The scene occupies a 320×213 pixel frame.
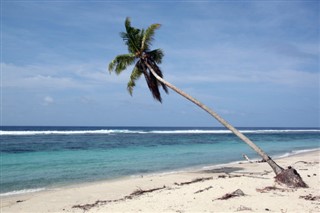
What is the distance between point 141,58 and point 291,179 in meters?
8.12

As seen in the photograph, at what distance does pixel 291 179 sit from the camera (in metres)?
10.8

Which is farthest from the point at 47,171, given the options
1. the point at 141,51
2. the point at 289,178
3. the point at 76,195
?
the point at 289,178

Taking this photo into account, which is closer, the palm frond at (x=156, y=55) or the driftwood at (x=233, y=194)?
the driftwood at (x=233, y=194)

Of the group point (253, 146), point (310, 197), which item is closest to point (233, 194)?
point (310, 197)

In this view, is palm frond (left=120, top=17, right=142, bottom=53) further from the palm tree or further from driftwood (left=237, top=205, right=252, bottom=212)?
driftwood (left=237, top=205, right=252, bottom=212)

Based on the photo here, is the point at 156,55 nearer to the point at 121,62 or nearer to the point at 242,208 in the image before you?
the point at 121,62

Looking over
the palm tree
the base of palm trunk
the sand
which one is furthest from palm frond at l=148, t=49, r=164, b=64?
the base of palm trunk

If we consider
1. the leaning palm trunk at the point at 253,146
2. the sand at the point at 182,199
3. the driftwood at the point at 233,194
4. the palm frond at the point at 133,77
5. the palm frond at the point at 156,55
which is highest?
the palm frond at the point at 156,55

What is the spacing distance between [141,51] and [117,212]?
8453mm

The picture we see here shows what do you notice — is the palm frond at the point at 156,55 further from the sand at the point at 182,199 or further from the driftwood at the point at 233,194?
the driftwood at the point at 233,194

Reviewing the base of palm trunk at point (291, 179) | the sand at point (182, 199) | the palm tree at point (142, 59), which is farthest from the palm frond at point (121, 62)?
the base of palm trunk at point (291, 179)

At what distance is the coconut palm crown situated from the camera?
15.2m

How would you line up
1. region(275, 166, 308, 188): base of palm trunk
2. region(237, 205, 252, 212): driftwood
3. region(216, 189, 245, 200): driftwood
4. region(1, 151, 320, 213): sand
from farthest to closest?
1. region(275, 166, 308, 188): base of palm trunk
2. region(216, 189, 245, 200): driftwood
3. region(1, 151, 320, 213): sand
4. region(237, 205, 252, 212): driftwood

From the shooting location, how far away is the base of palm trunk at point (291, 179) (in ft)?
35.1
